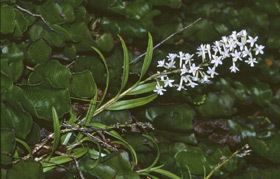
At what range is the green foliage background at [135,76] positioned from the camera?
1.70 meters

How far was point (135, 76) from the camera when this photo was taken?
6.61 ft

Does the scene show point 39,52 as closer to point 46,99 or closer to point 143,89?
point 46,99

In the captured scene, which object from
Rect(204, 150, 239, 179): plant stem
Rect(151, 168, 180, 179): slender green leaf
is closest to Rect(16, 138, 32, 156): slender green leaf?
Rect(151, 168, 180, 179): slender green leaf

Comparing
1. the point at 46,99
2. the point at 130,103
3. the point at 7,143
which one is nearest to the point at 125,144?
the point at 130,103

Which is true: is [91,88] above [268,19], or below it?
below

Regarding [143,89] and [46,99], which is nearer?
[46,99]

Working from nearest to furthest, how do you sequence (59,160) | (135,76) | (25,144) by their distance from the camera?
(25,144) → (59,160) → (135,76)

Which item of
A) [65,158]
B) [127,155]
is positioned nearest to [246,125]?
[127,155]

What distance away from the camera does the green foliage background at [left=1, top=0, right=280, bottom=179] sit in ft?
5.58

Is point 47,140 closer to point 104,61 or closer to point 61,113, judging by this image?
point 61,113

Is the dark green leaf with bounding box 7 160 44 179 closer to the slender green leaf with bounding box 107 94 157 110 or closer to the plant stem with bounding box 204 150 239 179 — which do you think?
the slender green leaf with bounding box 107 94 157 110

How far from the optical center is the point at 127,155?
183cm

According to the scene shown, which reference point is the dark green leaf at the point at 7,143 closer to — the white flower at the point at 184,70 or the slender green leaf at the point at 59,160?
the slender green leaf at the point at 59,160

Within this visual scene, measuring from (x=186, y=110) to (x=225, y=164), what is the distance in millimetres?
296
